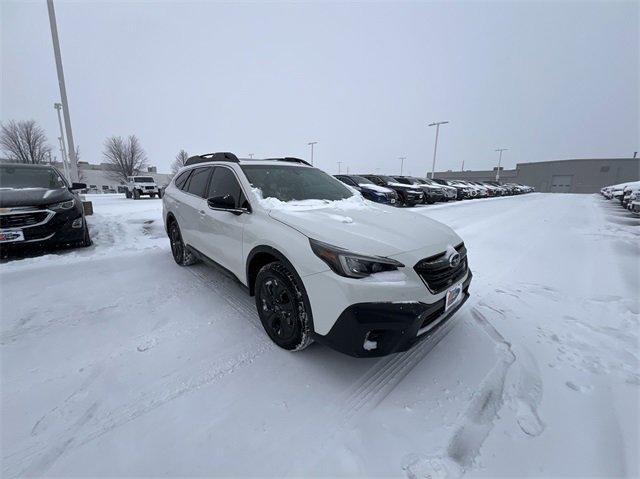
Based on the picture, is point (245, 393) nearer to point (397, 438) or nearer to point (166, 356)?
point (166, 356)

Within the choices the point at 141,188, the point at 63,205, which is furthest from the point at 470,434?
the point at 141,188

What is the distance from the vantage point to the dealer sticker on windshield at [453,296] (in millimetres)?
2232

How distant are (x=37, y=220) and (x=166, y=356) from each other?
383 centimetres

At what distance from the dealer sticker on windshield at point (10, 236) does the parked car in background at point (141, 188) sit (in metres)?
18.0

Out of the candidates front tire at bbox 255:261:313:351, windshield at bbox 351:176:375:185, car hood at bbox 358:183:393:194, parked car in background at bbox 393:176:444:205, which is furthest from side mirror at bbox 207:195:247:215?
parked car in background at bbox 393:176:444:205

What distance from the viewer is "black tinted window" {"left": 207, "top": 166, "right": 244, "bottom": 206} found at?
10.0ft

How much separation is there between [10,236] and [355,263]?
5.24 m

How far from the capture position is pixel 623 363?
2389 mm

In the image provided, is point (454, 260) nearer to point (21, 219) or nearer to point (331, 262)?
point (331, 262)

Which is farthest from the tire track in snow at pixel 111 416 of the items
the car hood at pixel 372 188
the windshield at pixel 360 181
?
the windshield at pixel 360 181

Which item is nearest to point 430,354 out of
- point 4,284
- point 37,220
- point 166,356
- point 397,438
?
point 397,438

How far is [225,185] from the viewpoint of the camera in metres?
3.35

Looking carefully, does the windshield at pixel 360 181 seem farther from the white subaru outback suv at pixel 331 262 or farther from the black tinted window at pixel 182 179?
the white subaru outback suv at pixel 331 262

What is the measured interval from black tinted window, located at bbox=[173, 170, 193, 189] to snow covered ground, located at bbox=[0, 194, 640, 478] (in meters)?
1.72
